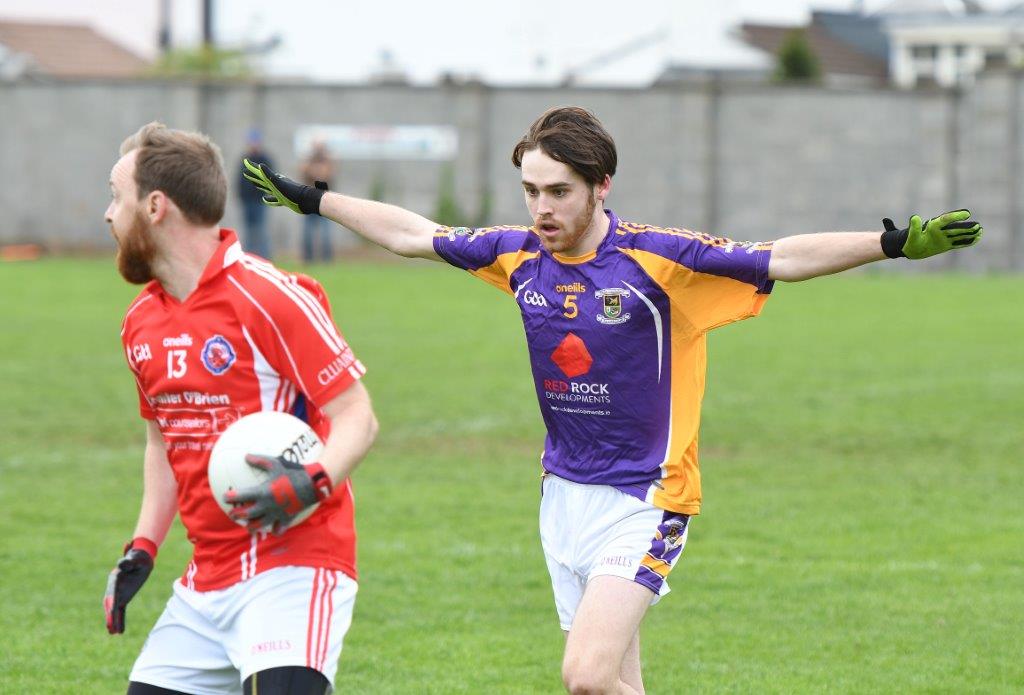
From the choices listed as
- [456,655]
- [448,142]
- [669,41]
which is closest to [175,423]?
[456,655]

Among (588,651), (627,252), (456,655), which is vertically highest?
(627,252)

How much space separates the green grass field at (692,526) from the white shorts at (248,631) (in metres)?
2.25

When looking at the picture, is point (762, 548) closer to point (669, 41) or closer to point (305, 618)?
point (305, 618)

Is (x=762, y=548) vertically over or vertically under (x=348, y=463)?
under

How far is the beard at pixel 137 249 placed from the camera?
4.40 meters

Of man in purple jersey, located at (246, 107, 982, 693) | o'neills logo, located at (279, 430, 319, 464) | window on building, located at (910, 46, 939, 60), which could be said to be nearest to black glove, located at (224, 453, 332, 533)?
o'neills logo, located at (279, 430, 319, 464)

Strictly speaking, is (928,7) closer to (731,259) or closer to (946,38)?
(946,38)

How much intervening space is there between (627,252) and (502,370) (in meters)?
11.5

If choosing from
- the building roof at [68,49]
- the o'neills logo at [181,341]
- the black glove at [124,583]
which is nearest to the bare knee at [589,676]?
the black glove at [124,583]

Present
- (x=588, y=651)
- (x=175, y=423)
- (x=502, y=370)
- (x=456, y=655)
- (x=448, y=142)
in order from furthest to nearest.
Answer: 1. (x=448, y=142)
2. (x=502, y=370)
3. (x=456, y=655)
4. (x=588, y=651)
5. (x=175, y=423)

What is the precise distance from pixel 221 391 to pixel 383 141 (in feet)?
101

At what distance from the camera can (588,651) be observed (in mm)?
4930

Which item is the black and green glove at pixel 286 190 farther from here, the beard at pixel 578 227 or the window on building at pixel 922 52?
the window on building at pixel 922 52

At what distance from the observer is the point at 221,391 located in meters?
4.39
